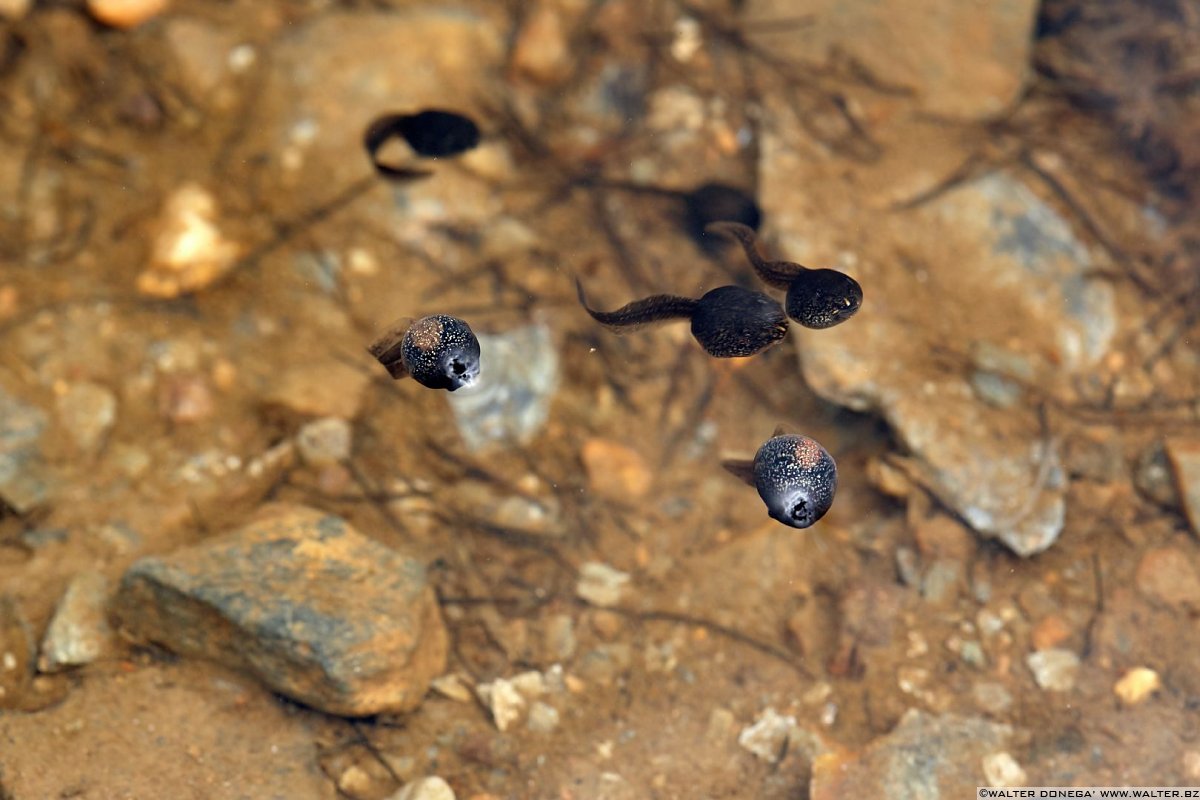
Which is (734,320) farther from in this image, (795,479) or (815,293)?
(795,479)

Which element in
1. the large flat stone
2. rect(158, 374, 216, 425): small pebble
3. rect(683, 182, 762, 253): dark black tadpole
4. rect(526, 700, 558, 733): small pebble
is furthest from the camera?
rect(683, 182, 762, 253): dark black tadpole

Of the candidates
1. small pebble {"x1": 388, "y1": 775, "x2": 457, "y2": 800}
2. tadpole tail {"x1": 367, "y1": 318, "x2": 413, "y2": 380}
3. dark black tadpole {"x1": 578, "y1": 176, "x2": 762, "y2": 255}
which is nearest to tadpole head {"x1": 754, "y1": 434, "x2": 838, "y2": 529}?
tadpole tail {"x1": 367, "y1": 318, "x2": 413, "y2": 380}

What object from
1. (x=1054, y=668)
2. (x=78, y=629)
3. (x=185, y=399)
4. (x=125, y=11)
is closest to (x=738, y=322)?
(x=1054, y=668)

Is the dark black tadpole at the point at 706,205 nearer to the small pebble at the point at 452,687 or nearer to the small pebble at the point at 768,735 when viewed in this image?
the small pebble at the point at 768,735

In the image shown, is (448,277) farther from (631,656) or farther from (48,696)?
(48,696)

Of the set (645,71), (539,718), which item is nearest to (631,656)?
(539,718)

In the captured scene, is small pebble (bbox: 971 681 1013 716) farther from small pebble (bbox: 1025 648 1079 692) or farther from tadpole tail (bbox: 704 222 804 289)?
tadpole tail (bbox: 704 222 804 289)
